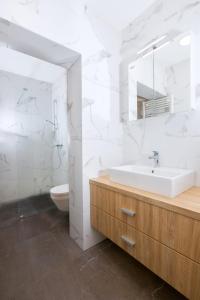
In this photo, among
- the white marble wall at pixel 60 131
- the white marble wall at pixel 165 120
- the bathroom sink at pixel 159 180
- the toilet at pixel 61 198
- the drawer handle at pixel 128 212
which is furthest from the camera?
the white marble wall at pixel 60 131

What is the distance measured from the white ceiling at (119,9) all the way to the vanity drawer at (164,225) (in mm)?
1777

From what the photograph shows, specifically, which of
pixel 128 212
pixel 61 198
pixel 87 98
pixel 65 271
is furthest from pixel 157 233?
pixel 61 198

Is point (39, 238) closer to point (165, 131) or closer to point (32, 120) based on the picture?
point (165, 131)

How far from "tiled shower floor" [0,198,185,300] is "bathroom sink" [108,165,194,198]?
2.43 feet

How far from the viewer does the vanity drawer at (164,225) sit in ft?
2.63

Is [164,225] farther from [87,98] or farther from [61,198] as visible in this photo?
[61,198]

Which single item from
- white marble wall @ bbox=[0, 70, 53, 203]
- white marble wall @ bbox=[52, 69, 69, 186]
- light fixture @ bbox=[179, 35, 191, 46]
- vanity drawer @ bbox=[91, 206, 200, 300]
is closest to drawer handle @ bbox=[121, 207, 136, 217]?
vanity drawer @ bbox=[91, 206, 200, 300]

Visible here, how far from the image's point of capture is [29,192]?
2771 mm

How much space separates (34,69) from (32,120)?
0.85 m

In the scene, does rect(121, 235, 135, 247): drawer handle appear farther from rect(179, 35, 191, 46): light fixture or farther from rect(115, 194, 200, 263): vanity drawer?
rect(179, 35, 191, 46): light fixture

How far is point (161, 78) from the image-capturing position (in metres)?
1.44

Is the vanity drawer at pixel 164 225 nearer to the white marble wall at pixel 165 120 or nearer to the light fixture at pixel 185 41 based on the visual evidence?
the white marble wall at pixel 165 120

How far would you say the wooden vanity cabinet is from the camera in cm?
81

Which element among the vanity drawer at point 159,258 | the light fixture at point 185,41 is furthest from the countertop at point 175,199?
the light fixture at point 185,41
